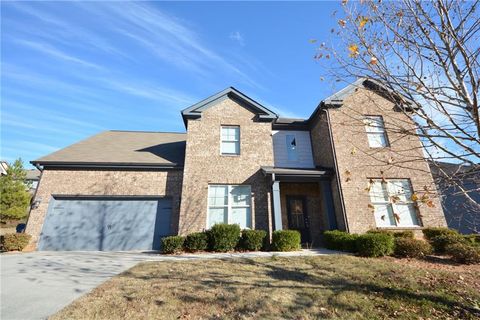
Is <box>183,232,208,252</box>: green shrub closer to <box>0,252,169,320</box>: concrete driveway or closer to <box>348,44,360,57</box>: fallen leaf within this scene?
<box>0,252,169,320</box>: concrete driveway

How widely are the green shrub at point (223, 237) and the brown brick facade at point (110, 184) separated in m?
2.61

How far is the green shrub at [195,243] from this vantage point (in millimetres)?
9945

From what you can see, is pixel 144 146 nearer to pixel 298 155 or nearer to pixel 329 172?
pixel 298 155

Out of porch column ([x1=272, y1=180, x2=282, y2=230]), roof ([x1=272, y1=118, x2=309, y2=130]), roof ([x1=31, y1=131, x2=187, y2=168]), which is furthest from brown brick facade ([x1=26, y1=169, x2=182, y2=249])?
roof ([x1=272, y1=118, x2=309, y2=130])

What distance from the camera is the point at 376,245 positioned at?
8508 mm

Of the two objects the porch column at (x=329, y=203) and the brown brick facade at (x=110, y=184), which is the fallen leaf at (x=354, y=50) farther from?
the brown brick facade at (x=110, y=184)

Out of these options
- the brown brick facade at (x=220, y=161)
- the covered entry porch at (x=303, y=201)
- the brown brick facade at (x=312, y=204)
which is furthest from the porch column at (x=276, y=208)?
the brown brick facade at (x=312, y=204)

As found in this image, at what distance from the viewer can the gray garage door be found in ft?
37.4

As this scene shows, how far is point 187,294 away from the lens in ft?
16.2

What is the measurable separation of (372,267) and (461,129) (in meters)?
5.19

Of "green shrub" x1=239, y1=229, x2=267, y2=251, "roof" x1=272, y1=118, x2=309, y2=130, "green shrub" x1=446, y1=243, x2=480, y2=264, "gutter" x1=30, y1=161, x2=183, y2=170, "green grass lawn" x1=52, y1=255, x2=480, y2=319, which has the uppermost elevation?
"roof" x1=272, y1=118, x2=309, y2=130

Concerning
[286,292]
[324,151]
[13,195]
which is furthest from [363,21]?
[13,195]

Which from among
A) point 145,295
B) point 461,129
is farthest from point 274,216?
point 461,129

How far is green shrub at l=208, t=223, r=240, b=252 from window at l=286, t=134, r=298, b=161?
6.13m
